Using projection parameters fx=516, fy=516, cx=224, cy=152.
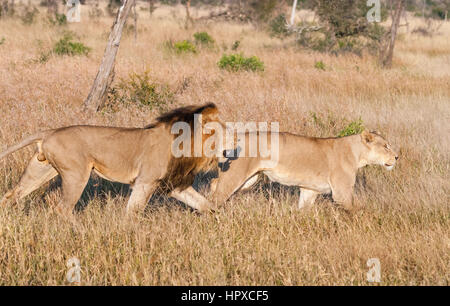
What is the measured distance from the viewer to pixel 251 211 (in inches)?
193

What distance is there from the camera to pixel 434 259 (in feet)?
13.2

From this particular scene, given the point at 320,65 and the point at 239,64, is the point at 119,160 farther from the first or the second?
the point at 320,65

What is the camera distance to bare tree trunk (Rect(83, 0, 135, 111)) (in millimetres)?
8539

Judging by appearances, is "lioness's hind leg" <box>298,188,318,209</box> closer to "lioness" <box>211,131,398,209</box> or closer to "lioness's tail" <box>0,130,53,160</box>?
"lioness" <box>211,131,398,209</box>

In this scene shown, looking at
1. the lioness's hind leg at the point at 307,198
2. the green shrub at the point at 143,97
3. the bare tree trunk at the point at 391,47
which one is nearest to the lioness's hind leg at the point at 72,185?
the lioness's hind leg at the point at 307,198

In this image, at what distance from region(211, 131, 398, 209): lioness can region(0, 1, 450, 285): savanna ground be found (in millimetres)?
202

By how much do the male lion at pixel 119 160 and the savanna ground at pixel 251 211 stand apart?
0.24m

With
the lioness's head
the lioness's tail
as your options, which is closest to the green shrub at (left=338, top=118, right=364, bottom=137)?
the lioness's head

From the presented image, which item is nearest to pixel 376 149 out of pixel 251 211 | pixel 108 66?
pixel 251 211

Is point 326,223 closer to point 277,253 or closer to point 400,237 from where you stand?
point 400,237

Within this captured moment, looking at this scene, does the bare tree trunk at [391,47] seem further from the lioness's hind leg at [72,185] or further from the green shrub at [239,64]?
the lioness's hind leg at [72,185]

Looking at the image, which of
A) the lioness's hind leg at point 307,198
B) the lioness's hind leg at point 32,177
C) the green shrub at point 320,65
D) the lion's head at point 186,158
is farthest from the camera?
the green shrub at point 320,65

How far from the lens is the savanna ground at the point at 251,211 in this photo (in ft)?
12.7
